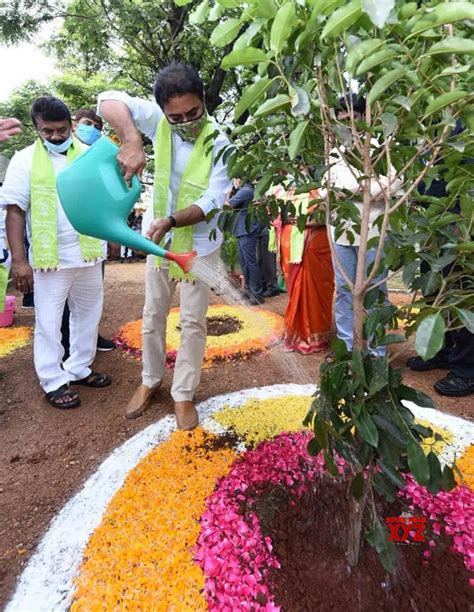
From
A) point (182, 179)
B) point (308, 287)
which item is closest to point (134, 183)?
point (182, 179)

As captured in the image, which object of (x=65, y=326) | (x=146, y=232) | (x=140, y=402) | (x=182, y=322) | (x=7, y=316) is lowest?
(x=7, y=316)

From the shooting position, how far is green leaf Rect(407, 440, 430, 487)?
3.66 ft

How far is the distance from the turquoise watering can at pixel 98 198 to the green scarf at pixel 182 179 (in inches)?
21.9

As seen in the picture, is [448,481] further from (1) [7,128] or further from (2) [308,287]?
(1) [7,128]

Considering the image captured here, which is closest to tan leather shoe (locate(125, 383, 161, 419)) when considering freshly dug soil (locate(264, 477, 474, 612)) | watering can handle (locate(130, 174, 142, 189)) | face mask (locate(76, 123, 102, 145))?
freshly dug soil (locate(264, 477, 474, 612))

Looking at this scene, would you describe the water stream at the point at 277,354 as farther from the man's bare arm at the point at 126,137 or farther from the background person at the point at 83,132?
the background person at the point at 83,132

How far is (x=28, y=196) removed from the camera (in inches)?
107

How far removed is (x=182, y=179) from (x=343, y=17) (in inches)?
66.4

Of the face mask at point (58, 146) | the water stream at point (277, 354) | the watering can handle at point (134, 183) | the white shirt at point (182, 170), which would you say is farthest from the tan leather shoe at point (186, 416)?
the face mask at point (58, 146)

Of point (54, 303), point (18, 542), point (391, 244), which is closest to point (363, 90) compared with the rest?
→ point (391, 244)

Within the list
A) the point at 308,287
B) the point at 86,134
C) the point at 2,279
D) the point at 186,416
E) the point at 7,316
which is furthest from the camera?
the point at 7,316

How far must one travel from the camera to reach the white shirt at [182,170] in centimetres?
229

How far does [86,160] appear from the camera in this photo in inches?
70.6

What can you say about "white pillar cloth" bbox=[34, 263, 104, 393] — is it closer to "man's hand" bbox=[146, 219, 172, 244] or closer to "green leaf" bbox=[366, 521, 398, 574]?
"man's hand" bbox=[146, 219, 172, 244]
